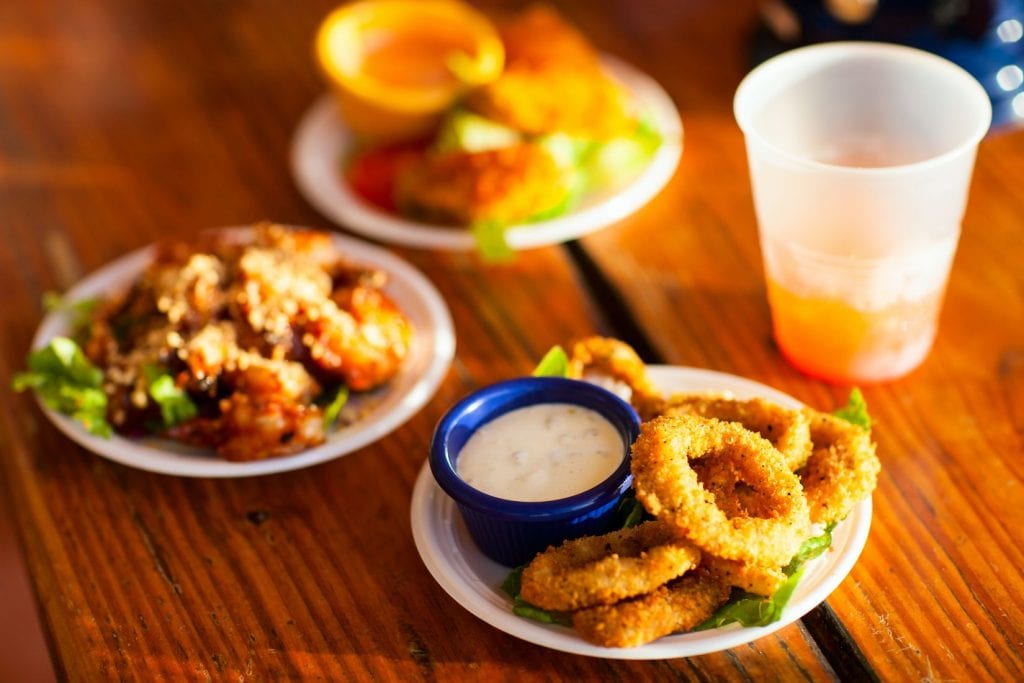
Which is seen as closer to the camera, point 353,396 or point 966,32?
point 353,396

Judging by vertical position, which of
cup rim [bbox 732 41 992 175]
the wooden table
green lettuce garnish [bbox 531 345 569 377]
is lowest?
the wooden table

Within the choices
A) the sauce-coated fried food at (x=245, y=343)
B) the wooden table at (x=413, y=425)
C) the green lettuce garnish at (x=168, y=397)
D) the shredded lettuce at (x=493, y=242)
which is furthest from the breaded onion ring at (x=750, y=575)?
the shredded lettuce at (x=493, y=242)

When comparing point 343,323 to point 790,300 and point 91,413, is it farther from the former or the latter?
point 790,300

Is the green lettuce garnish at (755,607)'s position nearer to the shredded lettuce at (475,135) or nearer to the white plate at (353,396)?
the white plate at (353,396)

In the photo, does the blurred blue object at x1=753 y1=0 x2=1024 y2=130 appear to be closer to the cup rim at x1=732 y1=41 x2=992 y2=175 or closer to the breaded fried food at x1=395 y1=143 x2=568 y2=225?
the cup rim at x1=732 y1=41 x2=992 y2=175

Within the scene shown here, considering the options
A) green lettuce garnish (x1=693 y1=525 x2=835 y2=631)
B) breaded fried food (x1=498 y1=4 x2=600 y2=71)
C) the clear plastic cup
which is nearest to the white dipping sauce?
green lettuce garnish (x1=693 y1=525 x2=835 y2=631)

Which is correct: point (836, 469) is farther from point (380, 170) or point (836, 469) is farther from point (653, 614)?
point (380, 170)

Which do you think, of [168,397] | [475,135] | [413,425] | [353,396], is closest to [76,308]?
[168,397]
